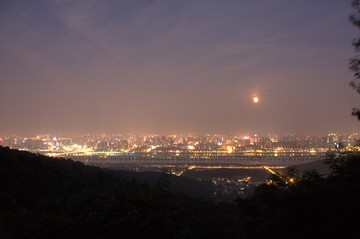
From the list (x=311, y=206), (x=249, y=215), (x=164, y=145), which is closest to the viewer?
(x=311, y=206)

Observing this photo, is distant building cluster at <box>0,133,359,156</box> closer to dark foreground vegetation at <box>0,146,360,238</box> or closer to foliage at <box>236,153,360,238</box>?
foliage at <box>236,153,360,238</box>

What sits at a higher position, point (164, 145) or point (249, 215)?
point (164, 145)

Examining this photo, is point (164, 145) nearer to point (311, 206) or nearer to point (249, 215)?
point (249, 215)

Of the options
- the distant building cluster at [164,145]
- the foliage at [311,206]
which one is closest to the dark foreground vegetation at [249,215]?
the foliage at [311,206]

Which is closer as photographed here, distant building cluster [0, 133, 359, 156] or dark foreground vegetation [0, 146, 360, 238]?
dark foreground vegetation [0, 146, 360, 238]

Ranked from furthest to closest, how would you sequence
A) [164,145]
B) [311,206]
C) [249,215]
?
[164,145], [249,215], [311,206]

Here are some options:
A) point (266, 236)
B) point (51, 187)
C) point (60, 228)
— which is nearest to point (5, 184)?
point (51, 187)

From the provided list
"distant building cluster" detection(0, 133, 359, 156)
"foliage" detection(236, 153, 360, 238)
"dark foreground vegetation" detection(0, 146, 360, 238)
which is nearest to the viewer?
"foliage" detection(236, 153, 360, 238)

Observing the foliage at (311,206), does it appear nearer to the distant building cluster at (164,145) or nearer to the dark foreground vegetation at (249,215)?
the dark foreground vegetation at (249,215)

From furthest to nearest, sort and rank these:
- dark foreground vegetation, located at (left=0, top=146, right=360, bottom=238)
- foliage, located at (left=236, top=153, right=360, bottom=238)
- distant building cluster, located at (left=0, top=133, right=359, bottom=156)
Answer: distant building cluster, located at (left=0, top=133, right=359, bottom=156) < dark foreground vegetation, located at (left=0, top=146, right=360, bottom=238) < foliage, located at (left=236, top=153, right=360, bottom=238)

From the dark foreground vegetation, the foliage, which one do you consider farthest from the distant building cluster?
the dark foreground vegetation

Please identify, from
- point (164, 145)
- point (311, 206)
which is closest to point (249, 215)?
point (311, 206)
